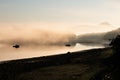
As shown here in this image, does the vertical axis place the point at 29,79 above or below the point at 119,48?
below

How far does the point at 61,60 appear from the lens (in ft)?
354

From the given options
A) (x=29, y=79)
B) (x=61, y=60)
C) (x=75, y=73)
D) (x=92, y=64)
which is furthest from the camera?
(x=61, y=60)

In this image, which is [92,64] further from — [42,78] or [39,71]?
[42,78]

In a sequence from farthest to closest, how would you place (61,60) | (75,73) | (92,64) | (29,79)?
1. (61,60)
2. (92,64)
3. (75,73)
4. (29,79)

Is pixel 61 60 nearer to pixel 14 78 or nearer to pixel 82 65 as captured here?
pixel 82 65

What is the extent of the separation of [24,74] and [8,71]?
5.74m

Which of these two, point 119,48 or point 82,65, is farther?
point 82,65

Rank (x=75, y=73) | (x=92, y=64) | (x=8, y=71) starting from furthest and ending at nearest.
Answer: (x=92, y=64) < (x=8, y=71) < (x=75, y=73)

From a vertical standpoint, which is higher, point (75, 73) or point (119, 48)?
point (119, 48)

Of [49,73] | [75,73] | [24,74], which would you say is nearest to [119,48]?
[75,73]

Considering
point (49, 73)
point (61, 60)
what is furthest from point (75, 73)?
point (61, 60)

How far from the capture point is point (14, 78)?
260ft

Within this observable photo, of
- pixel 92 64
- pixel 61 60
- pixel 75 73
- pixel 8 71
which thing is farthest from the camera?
pixel 61 60

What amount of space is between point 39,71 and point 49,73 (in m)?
5.33
